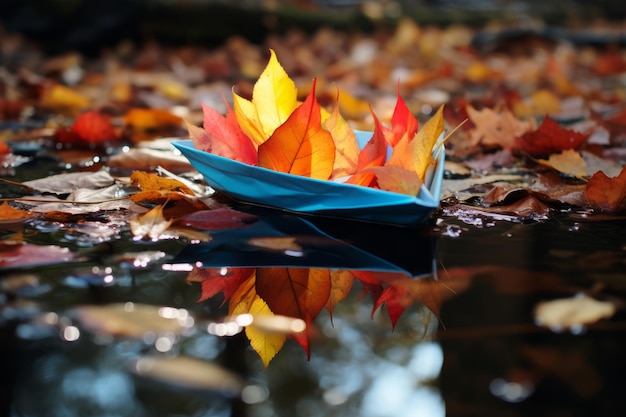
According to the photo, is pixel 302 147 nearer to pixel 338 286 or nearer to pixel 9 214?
pixel 338 286

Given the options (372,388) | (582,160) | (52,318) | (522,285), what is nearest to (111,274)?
(52,318)

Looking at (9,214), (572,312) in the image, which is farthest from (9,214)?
(572,312)

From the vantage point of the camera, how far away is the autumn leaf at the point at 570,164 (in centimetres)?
138

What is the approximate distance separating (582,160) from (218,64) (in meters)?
2.30

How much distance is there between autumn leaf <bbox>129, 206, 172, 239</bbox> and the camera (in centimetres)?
99

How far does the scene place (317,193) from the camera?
105 centimetres

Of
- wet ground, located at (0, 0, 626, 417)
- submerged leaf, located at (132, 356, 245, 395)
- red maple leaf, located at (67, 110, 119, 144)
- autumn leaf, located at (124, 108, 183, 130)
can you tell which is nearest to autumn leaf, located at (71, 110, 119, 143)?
red maple leaf, located at (67, 110, 119, 144)

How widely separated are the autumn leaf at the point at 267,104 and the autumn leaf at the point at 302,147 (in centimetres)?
6

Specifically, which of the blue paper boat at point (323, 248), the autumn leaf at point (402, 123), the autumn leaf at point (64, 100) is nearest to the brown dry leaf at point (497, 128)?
the autumn leaf at point (402, 123)

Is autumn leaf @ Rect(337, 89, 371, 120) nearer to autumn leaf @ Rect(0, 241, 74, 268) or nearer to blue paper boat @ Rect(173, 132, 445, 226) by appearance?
blue paper boat @ Rect(173, 132, 445, 226)

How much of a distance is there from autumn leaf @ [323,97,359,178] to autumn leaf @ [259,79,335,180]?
5 centimetres

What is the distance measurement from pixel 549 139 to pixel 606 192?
42 centimetres

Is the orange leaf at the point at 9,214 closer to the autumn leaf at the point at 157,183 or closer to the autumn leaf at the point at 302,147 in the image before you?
the autumn leaf at the point at 157,183

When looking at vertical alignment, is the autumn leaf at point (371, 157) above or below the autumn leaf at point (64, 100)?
above
